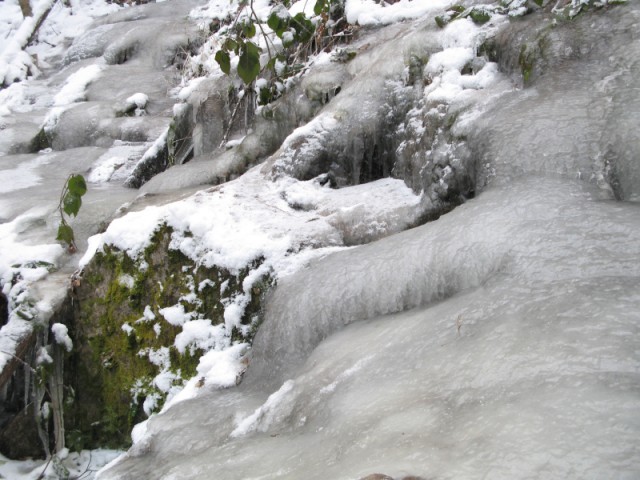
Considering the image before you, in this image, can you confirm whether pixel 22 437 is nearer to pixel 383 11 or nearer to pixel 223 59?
pixel 223 59

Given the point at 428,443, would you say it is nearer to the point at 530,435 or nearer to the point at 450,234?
the point at 530,435

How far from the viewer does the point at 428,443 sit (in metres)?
1.40

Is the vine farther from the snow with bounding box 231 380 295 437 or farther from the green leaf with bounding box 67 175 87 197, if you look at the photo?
the snow with bounding box 231 380 295 437

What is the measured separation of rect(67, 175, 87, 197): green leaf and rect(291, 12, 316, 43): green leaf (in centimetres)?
221

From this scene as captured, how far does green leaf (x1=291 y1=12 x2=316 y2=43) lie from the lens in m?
4.96

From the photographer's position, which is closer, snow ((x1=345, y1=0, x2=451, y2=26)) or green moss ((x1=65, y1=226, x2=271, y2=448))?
green moss ((x1=65, y1=226, x2=271, y2=448))

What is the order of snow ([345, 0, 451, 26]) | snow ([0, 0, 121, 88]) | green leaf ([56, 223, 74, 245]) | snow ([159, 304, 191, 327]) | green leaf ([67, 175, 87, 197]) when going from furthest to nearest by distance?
snow ([0, 0, 121, 88]) → snow ([345, 0, 451, 26]) → green leaf ([56, 223, 74, 245]) → green leaf ([67, 175, 87, 197]) → snow ([159, 304, 191, 327])

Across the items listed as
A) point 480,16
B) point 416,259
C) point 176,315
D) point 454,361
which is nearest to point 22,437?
point 176,315

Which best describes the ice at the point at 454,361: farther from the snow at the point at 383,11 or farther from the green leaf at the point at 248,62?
the snow at the point at 383,11

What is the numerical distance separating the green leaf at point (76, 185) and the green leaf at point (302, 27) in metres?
2.21

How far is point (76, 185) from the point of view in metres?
3.95

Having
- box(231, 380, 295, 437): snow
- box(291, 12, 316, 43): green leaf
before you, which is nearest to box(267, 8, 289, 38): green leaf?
box(291, 12, 316, 43): green leaf

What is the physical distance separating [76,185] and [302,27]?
7.63 feet

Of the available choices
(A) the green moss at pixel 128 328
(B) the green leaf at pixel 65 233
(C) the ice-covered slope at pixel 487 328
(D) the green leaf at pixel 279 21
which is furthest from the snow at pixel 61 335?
(D) the green leaf at pixel 279 21
